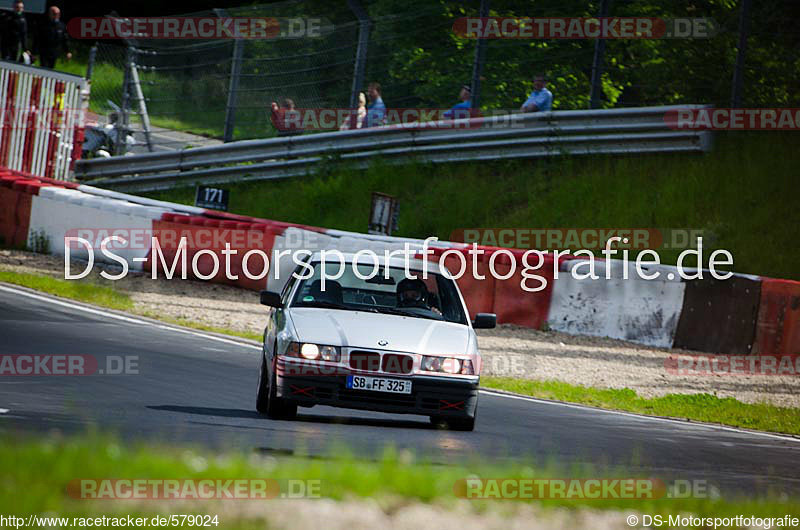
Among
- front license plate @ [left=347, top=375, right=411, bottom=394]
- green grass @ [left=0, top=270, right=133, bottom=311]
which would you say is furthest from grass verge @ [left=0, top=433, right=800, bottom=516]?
green grass @ [left=0, top=270, right=133, bottom=311]

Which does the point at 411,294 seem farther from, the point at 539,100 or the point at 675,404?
the point at 539,100

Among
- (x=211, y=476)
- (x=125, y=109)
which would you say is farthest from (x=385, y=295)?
(x=125, y=109)

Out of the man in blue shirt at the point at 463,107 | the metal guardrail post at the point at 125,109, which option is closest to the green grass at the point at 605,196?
the man in blue shirt at the point at 463,107

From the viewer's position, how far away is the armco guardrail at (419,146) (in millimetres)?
20109

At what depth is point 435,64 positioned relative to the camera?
20.8m

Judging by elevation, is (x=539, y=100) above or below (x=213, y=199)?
above

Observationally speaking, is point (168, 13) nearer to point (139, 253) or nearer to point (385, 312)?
point (139, 253)

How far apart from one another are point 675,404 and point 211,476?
885 centimetres

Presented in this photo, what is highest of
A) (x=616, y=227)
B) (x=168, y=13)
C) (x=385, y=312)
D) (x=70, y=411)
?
(x=168, y=13)

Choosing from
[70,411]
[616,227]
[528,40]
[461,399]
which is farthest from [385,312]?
[528,40]

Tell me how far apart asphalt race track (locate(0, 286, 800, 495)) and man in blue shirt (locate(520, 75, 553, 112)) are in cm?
832

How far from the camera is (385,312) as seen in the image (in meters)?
10.3

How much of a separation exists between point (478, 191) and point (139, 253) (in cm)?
578

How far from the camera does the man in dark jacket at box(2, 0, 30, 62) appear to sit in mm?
26828
